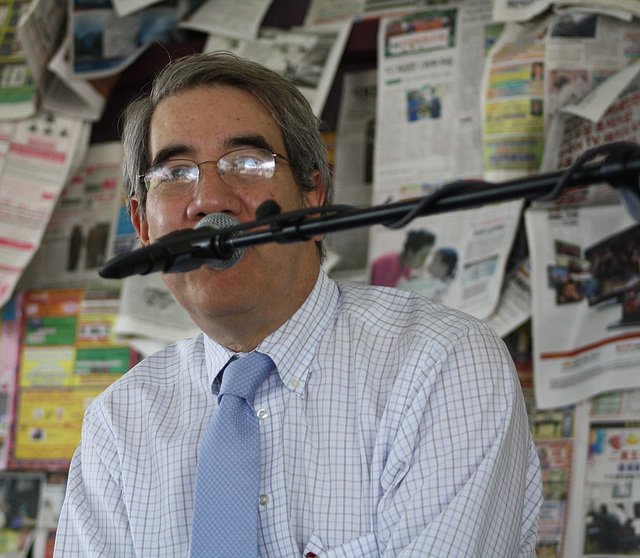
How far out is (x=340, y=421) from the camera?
0.85 m

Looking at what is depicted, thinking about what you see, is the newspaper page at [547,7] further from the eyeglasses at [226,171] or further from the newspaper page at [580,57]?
the eyeglasses at [226,171]

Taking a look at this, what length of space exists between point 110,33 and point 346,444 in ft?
3.84

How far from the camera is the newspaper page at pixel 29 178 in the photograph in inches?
64.7

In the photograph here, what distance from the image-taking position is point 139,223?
1.09m

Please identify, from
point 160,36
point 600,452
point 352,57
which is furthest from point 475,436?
point 160,36

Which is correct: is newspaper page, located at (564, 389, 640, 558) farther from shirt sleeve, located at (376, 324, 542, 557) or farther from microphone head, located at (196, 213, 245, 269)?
microphone head, located at (196, 213, 245, 269)

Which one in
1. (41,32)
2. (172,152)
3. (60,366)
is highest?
(41,32)

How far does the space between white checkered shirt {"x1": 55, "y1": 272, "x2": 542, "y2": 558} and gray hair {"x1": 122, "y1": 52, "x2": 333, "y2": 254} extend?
0.58 feet

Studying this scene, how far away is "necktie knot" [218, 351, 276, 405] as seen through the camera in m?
0.88

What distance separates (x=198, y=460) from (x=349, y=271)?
76 cm

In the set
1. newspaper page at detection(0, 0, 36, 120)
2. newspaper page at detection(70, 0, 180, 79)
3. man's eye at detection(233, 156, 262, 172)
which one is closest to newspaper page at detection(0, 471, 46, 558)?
newspaper page at detection(0, 0, 36, 120)

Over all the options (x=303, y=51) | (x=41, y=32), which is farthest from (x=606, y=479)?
(x=41, y=32)

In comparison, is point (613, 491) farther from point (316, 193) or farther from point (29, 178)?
point (29, 178)

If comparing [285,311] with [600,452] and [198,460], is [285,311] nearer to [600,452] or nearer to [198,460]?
[198,460]
